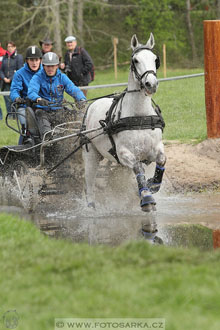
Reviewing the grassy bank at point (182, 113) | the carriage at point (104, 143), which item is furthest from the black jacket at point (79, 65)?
the carriage at point (104, 143)

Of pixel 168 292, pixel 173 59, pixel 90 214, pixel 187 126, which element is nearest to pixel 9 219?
pixel 90 214

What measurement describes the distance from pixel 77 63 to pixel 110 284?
11537mm

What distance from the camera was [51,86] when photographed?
9.92 metres

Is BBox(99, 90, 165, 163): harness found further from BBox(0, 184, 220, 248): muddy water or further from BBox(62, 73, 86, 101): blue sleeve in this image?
BBox(62, 73, 86, 101): blue sleeve

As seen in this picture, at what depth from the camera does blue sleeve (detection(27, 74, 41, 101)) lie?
31.5 feet

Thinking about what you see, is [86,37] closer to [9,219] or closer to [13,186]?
[13,186]

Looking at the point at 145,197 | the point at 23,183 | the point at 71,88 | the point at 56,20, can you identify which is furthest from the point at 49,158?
the point at 56,20

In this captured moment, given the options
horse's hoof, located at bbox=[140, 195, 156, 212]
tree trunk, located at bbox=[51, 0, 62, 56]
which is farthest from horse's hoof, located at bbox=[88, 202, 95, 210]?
tree trunk, located at bbox=[51, 0, 62, 56]

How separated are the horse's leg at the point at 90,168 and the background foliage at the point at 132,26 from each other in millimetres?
30506

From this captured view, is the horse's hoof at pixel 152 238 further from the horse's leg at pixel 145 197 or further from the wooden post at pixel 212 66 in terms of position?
the wooden post at pixel 212 66

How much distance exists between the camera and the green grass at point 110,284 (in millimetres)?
4309

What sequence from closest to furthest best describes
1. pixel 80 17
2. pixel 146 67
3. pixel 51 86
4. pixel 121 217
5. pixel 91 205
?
pixel 146 67
pixel 121 217
pixel 91 205
pixel 51 86
pixel 80 17

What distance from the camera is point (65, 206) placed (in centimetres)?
969

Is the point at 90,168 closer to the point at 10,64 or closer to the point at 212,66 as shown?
the point at 212,66
